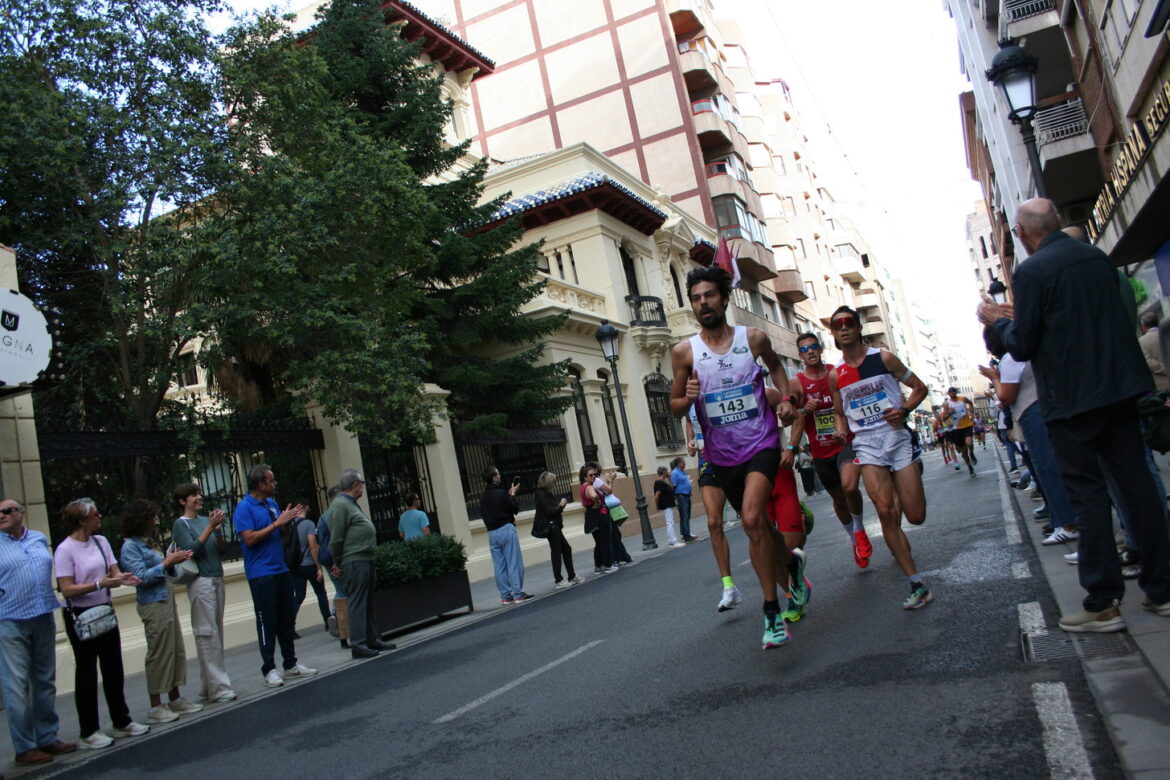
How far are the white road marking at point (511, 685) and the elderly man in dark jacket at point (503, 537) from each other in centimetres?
534

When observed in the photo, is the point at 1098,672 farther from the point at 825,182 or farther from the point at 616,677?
the point at 825,182

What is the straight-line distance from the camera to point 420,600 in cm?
1159

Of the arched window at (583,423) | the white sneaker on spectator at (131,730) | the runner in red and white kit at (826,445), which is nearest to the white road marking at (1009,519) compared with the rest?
the runner in red and white kit at (826,445)

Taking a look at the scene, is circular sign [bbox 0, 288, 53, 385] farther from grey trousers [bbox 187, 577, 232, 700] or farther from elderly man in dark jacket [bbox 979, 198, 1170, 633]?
elderly man in dark jacket [bbox 979, 198, 1170, 633]

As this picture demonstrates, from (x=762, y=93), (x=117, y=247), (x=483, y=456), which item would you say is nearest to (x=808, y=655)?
(x=117, y=247)

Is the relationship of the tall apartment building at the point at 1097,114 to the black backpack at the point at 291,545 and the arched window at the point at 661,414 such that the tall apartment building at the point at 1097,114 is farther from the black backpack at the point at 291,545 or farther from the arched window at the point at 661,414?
the arched window at the point at 661,414

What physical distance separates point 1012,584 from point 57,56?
13634 millimetres

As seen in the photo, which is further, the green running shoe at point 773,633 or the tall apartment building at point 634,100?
the tall apartment building at point 634,100

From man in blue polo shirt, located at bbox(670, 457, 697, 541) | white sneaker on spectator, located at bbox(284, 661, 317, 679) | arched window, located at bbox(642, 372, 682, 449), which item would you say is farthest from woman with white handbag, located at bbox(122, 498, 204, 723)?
arched window, located at bbox(642, 372, 682, 449)

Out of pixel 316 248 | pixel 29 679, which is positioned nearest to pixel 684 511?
pixel 316 248

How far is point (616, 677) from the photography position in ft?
19.5

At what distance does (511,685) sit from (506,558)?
6571mm

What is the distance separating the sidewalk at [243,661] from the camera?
24.2 feet

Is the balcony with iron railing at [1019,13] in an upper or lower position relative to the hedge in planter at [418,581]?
upper
